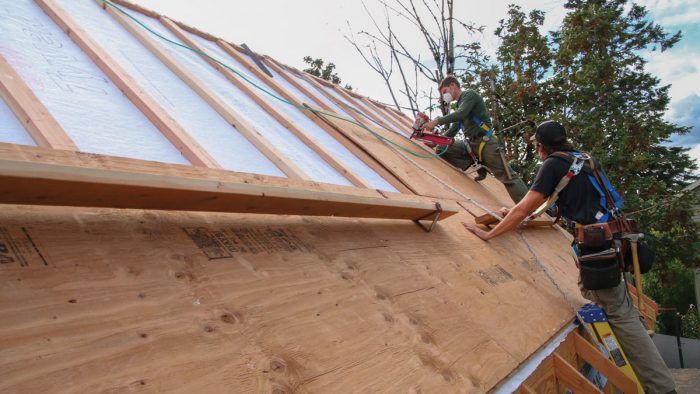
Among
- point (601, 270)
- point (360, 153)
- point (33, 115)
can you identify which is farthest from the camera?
point (360, 153)

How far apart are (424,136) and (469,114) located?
0.69m

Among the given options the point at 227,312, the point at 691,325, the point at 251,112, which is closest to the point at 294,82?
the point at 251,112

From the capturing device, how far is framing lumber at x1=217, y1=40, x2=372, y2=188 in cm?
340

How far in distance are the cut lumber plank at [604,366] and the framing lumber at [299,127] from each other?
1.80 metres

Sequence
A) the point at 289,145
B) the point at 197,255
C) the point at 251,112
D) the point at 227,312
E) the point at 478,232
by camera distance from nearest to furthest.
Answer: the point at 227,312 < the point at 197,255 < the point at 289,145 < the point at 251,112 < the point at 478,232

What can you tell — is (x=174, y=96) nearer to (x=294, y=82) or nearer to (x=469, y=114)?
(x=294, y=82)

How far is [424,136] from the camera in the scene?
20.9 ft

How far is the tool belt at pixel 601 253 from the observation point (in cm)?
315

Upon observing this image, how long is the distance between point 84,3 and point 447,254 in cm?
349

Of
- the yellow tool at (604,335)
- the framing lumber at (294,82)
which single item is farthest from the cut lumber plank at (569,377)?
the framing lumber at (294,82)

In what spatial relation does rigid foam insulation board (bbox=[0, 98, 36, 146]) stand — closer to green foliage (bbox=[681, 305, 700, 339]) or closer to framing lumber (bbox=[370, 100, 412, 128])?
framing lumber (bbox=[370, 100, 412, 128])

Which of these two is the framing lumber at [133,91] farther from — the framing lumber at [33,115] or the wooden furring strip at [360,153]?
the wooden furring strip at [360,153]

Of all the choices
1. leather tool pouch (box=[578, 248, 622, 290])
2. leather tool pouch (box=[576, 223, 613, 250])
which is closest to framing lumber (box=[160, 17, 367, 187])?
leather tool pouch (box=[576, 223, 613, 250])

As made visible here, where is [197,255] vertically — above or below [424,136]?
below
